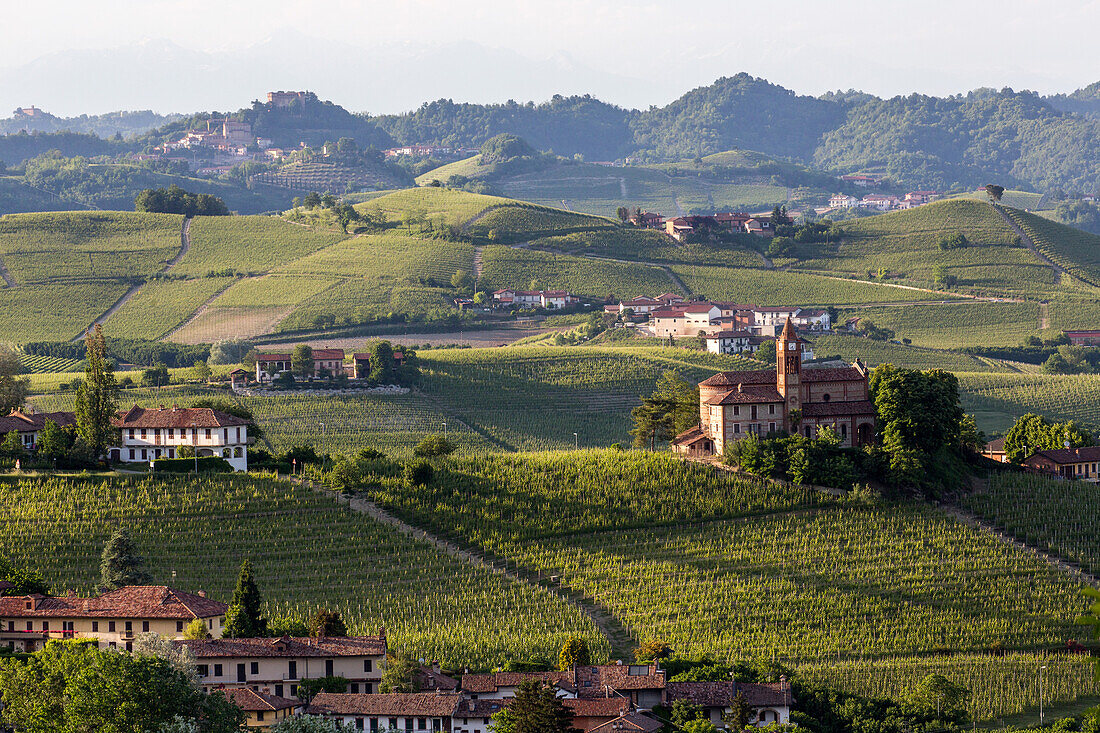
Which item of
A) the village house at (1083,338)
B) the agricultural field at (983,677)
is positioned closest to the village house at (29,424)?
the agricultural field at (983,677)

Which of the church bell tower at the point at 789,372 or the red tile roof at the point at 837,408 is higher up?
the church bell tower at the point at 789,372

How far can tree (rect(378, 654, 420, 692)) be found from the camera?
61.7 m

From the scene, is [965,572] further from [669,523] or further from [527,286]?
[527,286]

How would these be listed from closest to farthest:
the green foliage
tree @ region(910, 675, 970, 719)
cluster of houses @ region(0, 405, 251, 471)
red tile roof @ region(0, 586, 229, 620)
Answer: tree @ region(910, 675, 970, 719)
red tile roof @ region(0, 586, 229, 620)
cluster of houses @ region(0, 405, 251, 471)
the green foliage

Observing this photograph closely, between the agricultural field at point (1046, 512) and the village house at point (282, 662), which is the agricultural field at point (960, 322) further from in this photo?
the village house at point (282, 662)

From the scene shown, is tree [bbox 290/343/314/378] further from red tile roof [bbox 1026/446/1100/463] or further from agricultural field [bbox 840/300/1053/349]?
agricultural field [bbox 840/300/1053/349]

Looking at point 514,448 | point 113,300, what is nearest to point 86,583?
point 514,448

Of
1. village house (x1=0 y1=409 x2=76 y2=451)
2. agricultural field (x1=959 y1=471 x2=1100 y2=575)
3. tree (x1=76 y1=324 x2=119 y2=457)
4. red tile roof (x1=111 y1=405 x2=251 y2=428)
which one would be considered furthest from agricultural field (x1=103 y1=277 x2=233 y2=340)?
agricultural field (x1=959 y1=471 x2=1100 y2=575)

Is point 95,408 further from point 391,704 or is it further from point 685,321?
point 685,321

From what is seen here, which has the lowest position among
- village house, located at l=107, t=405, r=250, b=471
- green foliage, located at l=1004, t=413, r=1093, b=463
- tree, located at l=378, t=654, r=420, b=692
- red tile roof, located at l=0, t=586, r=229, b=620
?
tree, located at l=378, t=654, r=420, b=692

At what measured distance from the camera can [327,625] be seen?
6981 centimetres

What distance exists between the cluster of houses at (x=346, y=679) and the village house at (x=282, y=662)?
0.13ft

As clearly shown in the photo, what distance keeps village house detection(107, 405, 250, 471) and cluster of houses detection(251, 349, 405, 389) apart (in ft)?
125

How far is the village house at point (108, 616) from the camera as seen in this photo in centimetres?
6681
